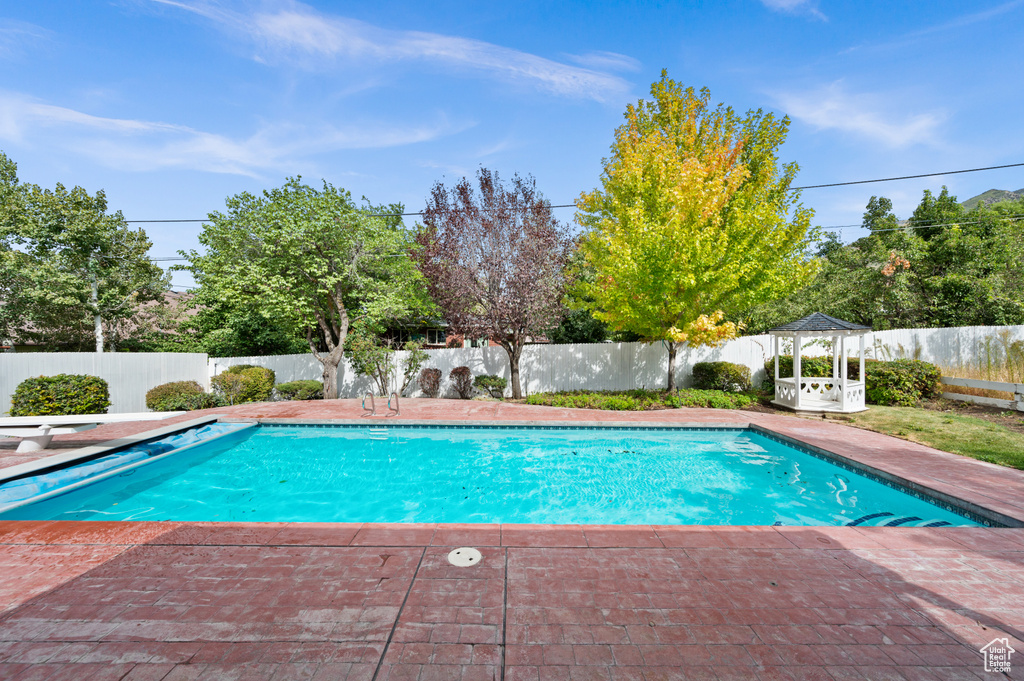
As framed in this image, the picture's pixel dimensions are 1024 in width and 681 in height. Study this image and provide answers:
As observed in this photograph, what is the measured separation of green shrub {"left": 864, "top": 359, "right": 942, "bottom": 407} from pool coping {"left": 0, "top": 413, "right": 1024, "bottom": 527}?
5.37 m

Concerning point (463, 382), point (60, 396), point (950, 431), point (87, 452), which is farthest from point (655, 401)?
point (60, 396)

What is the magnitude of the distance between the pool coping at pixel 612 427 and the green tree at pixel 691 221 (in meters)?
2.84

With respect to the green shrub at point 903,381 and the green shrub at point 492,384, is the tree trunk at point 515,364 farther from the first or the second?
the green shrub at point 903,381

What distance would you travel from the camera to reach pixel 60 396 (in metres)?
10.6

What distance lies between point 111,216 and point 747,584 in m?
28.4

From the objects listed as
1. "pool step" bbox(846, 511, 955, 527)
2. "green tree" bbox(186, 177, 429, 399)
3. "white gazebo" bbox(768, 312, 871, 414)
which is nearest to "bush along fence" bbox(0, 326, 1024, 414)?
"white gazebo" bbox(768, 312, 871, 414)

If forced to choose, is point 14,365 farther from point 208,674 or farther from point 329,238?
point 208,674

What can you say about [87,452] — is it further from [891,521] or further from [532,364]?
[532,364]

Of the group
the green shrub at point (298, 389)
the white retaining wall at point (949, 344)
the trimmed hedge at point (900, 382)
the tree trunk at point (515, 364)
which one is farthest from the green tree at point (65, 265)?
the white retaining wall at point (949, 344)

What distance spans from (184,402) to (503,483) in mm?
11089

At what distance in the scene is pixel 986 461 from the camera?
6336 millimetres

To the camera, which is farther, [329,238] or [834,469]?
[329,238]

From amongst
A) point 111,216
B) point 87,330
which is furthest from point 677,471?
point 87,330

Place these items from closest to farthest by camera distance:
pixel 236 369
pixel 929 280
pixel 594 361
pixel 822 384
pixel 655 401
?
pixel 822 384 < pixel 655 401 < pixel 236 369 < pixel 594 361 < pixel 929 280
